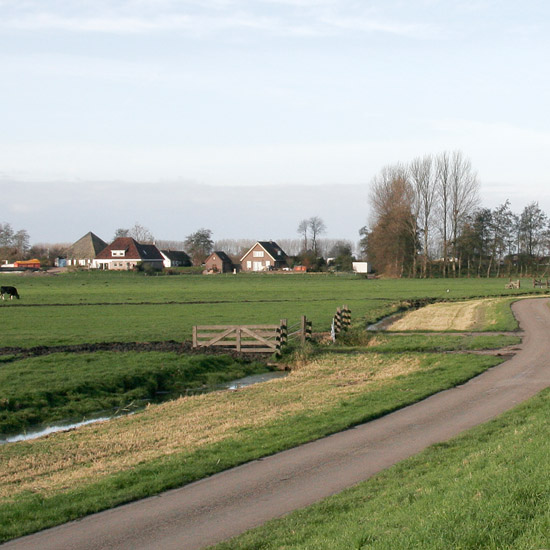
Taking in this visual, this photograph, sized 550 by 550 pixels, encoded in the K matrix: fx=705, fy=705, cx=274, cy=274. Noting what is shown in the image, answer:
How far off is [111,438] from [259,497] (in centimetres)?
640

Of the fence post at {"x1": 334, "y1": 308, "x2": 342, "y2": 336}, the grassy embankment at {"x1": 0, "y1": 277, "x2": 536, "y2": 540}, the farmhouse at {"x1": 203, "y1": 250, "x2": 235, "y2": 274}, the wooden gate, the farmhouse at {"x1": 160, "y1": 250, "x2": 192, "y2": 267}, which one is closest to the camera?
the grassy embankment at {"x1": 0, "y1": 277, "x2": 536, "y2": 540}

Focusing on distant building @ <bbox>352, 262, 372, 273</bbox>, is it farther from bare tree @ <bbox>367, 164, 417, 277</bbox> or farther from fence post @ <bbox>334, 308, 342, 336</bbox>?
fence post @ <bbox>334, 308, 342, 336</bbox>

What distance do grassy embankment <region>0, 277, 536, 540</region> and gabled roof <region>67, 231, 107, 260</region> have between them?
14983cm

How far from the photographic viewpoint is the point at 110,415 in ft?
63.8

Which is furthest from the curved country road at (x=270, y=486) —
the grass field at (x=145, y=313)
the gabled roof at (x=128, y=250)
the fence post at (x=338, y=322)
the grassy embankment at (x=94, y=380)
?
the gabled roof at (x=128, y=250)

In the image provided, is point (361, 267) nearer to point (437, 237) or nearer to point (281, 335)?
point (437, 237)

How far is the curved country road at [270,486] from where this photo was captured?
8656 mm

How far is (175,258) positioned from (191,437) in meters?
167

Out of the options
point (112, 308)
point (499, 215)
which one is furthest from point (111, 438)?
point (499, 215)

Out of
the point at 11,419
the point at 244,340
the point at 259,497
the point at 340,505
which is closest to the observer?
the point at 340,505

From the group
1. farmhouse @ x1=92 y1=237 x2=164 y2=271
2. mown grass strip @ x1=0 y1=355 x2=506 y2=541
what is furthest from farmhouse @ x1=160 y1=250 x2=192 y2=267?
mown grass strip @ x1=0 y1=355 x2=506 y2=541

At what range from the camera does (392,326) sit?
41750mm

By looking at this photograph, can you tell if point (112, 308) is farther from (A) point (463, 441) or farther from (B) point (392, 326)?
(A) point (463, 441)

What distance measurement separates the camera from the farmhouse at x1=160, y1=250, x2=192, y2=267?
17519 cm
